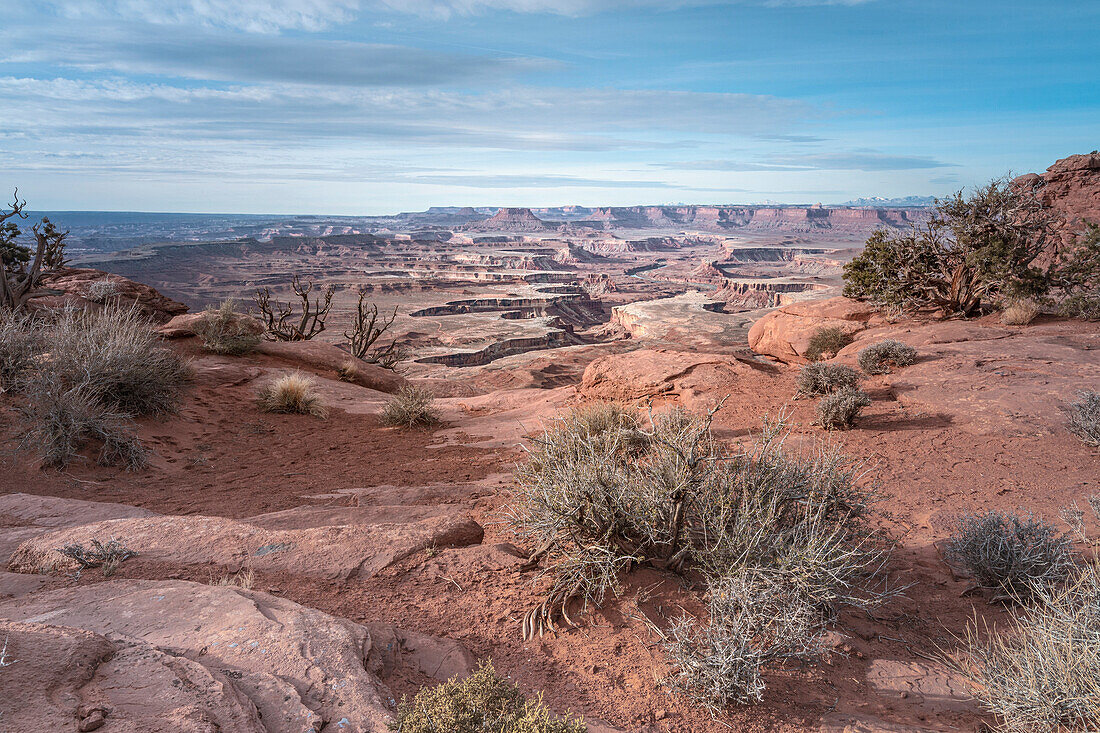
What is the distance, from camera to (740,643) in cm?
283

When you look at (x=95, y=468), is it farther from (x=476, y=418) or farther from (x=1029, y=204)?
(x=1029, y=204)

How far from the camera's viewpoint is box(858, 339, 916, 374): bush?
991cm

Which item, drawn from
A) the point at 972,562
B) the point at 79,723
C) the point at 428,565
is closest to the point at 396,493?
the point at 428,565

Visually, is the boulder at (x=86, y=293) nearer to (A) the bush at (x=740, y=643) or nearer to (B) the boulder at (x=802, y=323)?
(B) the boulder at (x=802, y=323)

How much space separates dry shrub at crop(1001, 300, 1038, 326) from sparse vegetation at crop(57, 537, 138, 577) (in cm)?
1560

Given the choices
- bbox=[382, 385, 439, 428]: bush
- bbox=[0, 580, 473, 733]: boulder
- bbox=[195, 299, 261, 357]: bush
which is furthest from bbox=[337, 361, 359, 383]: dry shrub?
bbox=[0, 580, 473, 733]: boulder

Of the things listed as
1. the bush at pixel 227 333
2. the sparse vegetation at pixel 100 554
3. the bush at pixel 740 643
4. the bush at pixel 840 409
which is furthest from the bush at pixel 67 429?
the bush at pixel 840 409

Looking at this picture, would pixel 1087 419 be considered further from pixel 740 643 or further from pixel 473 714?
pixel 473 714

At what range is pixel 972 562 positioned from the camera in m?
4.17

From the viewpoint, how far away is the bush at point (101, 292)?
51.9 feet

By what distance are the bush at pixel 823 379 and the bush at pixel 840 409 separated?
0.87 m

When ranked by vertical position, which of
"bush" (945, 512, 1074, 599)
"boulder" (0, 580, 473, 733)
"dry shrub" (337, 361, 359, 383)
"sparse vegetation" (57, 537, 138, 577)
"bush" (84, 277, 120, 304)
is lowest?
"dry shrub" (337, 361, 359, 383)

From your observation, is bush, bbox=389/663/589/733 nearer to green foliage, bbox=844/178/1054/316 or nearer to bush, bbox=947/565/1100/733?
bush, bbox=947/565/1100/733

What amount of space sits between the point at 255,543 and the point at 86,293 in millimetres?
17078
